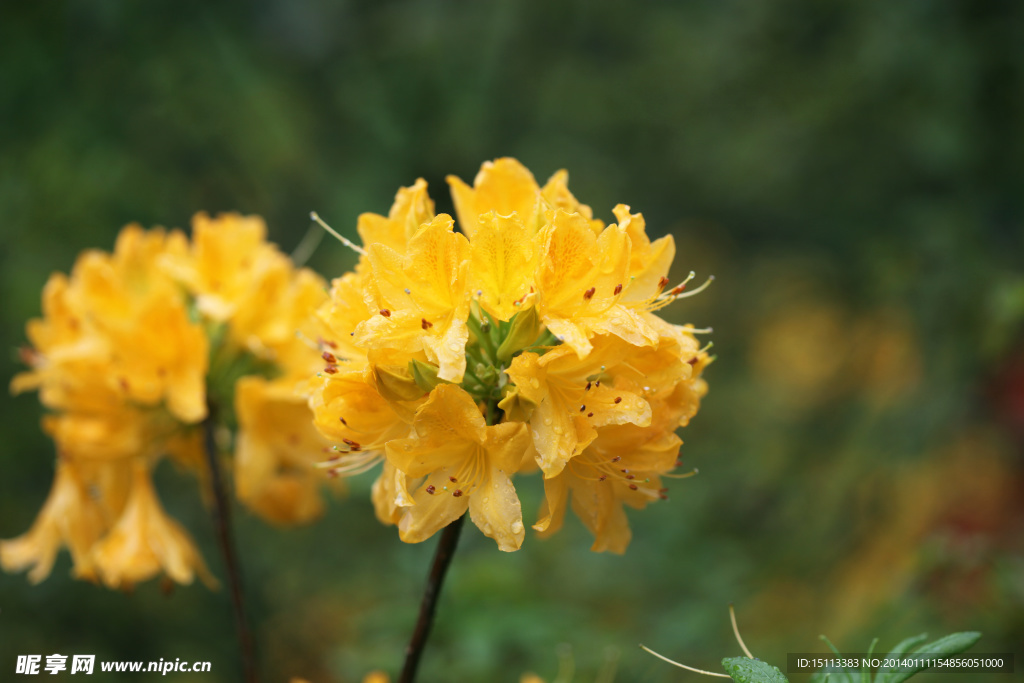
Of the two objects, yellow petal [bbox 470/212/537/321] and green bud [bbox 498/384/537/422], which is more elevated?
yellow petal [bbox 470/212/537/321]

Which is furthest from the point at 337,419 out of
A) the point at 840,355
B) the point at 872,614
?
the point at 840,355

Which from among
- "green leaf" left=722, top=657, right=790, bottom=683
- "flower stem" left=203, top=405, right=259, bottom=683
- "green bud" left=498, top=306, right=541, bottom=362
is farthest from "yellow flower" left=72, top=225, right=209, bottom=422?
"green leaf" left=722, top=657, right=790, bottom=683

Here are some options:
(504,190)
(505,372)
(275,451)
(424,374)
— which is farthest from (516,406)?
(275,451)

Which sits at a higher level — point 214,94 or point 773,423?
point 214,94

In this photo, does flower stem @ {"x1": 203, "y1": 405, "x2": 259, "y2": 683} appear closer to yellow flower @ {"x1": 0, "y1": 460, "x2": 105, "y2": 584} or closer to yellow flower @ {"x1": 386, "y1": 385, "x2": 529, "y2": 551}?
yellow flower @ {"x1": 0, "y1": 460, "x2": 105, "y2": 584}

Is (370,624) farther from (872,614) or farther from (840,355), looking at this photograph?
(840,355)

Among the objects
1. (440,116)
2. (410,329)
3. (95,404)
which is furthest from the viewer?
(440,116)

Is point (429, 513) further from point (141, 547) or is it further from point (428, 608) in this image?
point (141, 547)
